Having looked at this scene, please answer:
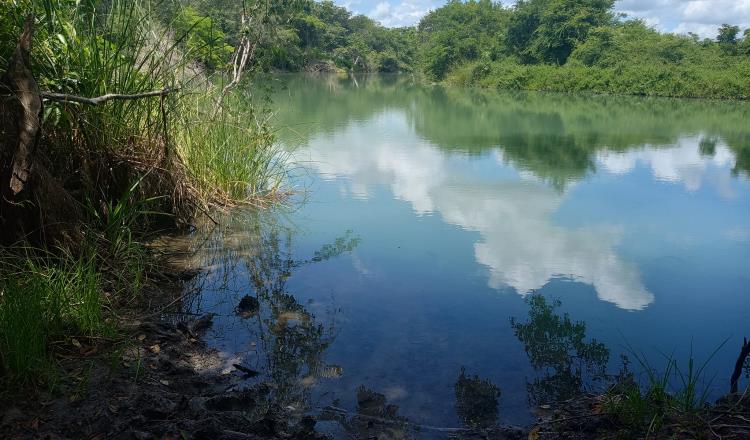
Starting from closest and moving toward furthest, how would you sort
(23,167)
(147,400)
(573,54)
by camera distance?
1. (147,400)
2. (23,167)
3. (573,54)

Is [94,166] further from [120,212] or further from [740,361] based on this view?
[740,361]

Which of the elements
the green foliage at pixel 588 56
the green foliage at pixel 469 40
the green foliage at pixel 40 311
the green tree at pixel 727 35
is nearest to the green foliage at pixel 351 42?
the green foliage at pixel 469 40

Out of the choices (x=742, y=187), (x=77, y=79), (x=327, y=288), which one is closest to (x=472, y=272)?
(x=327, y=288)

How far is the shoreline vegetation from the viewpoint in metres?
2.26

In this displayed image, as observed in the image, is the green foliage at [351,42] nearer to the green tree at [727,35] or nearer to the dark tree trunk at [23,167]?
the green tree at [727,35]

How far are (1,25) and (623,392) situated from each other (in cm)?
354

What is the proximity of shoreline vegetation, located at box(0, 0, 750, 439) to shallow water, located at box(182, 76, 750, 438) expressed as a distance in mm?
158

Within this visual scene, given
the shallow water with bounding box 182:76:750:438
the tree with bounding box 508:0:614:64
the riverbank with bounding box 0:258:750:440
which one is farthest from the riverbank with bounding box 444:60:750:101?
the riverbank with bounding box 0:258:750:440

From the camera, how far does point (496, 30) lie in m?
44.5

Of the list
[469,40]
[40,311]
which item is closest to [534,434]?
[40,311]

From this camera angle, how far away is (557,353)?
323 centimetres

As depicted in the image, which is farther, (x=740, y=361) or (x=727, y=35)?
(x=727, y=35)

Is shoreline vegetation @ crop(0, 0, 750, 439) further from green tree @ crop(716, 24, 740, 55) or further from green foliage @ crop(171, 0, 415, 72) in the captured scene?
green tree @ crop(716, 24, 740, 55)

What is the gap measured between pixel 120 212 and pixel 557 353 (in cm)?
257
